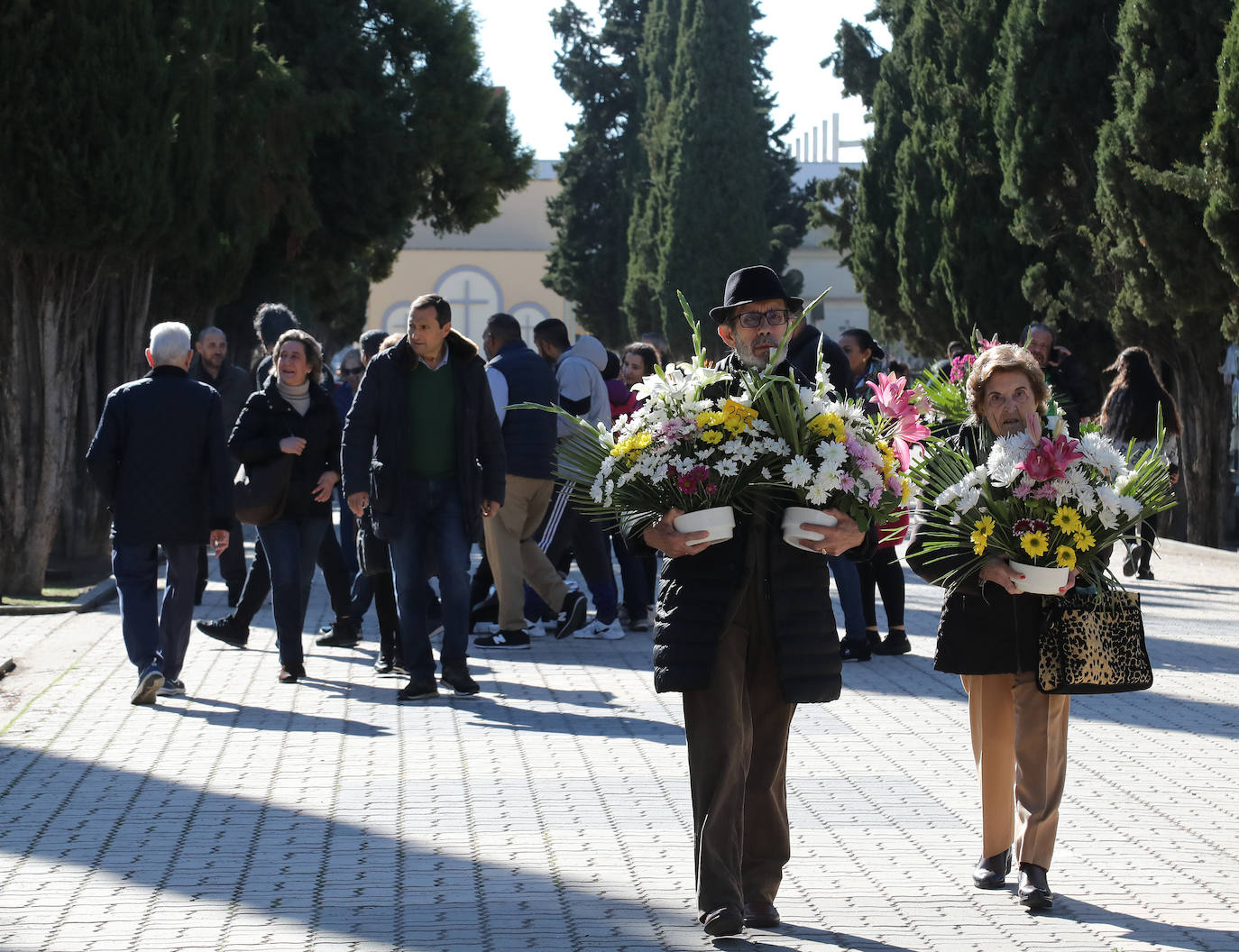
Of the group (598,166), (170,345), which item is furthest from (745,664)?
(598,166)

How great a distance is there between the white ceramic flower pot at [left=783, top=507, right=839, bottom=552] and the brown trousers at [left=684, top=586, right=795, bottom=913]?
223 mm

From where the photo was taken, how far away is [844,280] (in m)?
79.5

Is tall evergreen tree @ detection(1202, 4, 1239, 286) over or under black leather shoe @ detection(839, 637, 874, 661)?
Result: over

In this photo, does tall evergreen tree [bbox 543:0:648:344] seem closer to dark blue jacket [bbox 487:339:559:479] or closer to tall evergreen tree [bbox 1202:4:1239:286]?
tall evergreen tree [bbox 1202:4:1239:286]

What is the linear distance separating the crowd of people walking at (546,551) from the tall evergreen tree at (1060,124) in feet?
23.8

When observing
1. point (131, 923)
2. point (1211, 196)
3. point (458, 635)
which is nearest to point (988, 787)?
point (131, 923)

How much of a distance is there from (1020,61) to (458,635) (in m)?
16.2

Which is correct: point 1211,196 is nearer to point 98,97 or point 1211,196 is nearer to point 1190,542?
point 1190,542

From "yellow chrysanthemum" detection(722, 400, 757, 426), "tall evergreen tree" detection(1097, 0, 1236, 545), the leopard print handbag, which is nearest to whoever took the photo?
"yellow chrysanthemum" detection(722, 400, 757, 426)

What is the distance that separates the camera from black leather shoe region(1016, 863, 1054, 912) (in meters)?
5.28

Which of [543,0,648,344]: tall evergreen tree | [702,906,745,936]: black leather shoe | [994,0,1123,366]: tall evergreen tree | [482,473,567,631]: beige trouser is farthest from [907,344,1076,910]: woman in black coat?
[543,0,648,344]: tall evergreen tree

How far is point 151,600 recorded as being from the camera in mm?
9203

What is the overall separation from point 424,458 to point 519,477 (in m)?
2.20

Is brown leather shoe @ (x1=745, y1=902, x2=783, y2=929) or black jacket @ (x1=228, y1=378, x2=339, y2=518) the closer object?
brown leather shoe @ (x1=745, y1=902, x2=783, y2=929)
